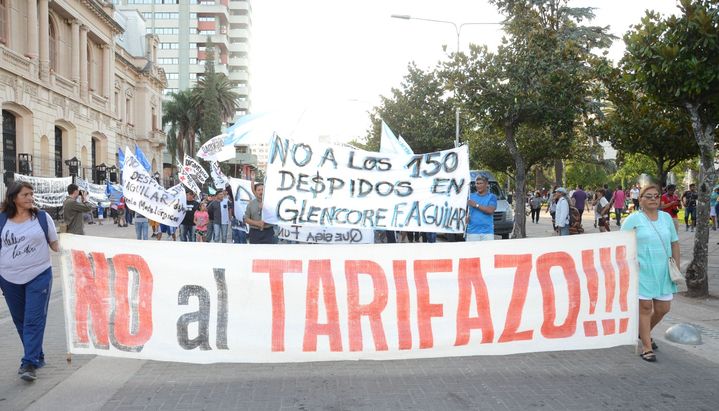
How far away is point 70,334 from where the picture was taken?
17.0 ft

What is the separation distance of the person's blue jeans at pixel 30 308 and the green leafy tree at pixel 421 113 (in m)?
28.2

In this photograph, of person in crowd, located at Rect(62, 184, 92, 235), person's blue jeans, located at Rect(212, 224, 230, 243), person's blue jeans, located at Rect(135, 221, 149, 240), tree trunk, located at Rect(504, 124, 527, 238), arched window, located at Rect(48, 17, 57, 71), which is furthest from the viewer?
arched window, located at Rect(48, 17, 57, 71)

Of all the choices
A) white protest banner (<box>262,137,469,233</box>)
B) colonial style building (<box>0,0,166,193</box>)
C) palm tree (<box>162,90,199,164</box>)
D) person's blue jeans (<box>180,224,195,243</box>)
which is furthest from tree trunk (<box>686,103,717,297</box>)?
palm tree (<box>162,90,199,164</box>)

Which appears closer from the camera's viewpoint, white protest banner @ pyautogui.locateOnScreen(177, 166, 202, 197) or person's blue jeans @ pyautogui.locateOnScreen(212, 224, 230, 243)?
person's blue jeans @ pyautogui.locateOnScreen(212, 224, 230, 243)

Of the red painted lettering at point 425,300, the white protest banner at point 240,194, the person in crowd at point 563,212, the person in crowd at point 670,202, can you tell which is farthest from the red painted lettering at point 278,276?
the person in crowd at point 563,212

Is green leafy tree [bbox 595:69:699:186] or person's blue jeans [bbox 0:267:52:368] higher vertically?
green leafy tree [bbox 595:69:699:186]

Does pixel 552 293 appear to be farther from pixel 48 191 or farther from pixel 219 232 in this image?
pixel 48 191

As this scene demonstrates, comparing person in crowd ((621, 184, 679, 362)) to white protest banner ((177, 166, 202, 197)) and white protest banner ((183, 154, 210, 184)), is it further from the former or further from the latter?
white protest banner ((183, 154, 210, 184))

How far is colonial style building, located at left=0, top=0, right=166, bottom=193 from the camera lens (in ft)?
94.0

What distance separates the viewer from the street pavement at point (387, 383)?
179 inches

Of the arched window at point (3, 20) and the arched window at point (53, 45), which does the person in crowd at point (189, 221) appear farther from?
the arched window at point (53, 45)

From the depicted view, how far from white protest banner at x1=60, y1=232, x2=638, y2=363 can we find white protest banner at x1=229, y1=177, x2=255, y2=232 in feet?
30.8

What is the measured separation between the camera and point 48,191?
24219 millimetres

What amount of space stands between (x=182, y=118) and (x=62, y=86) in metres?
32.9
